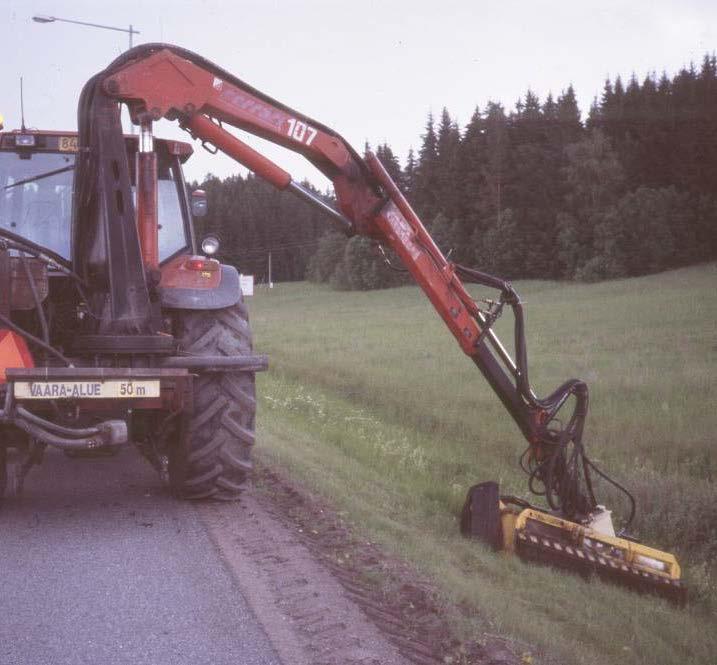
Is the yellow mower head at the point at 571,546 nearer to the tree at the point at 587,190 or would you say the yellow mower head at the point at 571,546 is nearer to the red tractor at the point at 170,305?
the red tractor at the point at 170,305

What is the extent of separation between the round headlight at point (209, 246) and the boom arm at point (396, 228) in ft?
2.15

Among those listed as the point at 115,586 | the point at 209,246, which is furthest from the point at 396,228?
the point at 115,586

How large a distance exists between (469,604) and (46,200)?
15.8 feet

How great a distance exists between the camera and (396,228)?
801 cm

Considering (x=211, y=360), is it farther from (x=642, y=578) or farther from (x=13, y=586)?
(x=642, y=578)

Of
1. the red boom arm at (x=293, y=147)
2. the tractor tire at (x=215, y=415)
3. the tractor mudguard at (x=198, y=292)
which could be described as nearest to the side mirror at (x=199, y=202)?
the red boom arm at (x=293, y=147)

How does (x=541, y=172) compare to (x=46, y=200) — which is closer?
(x=46, y=200)

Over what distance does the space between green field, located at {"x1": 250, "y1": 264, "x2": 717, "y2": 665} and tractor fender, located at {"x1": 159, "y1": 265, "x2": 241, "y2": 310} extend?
183 cm

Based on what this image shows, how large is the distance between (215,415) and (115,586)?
194 cm

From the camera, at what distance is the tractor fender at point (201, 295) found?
7250 millimetres

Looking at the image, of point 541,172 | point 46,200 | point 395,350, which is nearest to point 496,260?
point 541,172

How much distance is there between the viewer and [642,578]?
726 cm

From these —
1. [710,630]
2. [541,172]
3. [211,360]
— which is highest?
[541,172]

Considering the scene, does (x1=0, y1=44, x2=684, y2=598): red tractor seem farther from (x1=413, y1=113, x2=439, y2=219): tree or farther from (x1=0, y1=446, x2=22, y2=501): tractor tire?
(x1=413, y1=113, x2=439, y2=219): tree
